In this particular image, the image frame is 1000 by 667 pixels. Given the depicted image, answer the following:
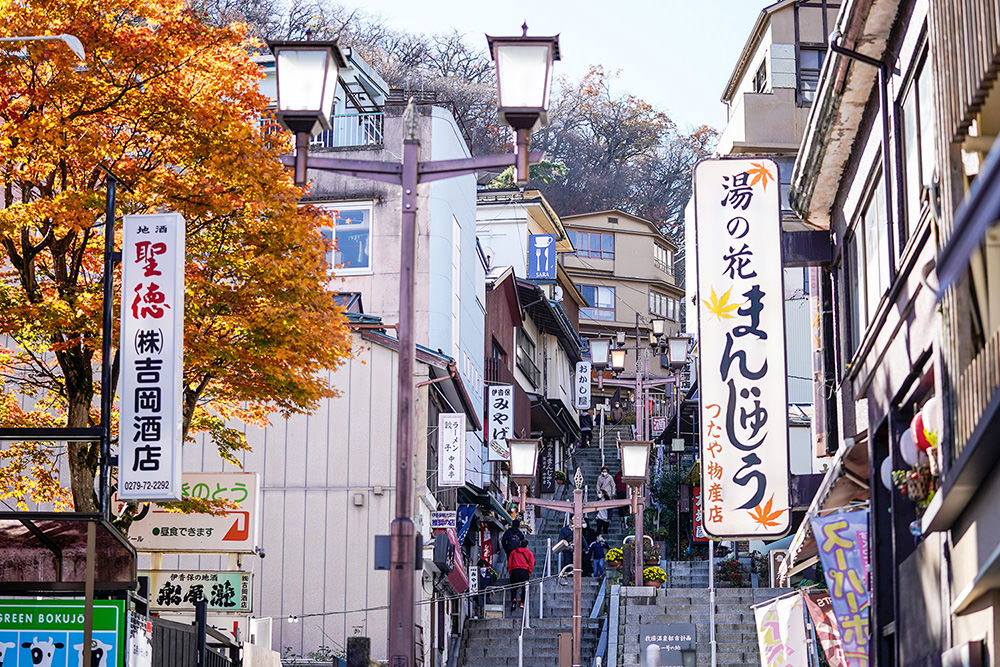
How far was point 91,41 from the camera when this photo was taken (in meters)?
17.1

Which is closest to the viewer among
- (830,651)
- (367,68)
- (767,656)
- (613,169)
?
(830,651)

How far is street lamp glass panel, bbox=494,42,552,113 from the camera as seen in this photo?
11.6 m

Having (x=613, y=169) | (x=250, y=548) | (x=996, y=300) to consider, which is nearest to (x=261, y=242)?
(x=250, y=548)

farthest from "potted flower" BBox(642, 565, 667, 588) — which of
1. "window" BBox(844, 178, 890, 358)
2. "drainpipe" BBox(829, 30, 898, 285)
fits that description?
"drainpipe" BBox(829, 30, 898, 285)

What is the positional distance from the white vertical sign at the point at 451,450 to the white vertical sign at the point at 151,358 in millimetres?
16769

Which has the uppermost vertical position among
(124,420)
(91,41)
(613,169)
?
(613,169)

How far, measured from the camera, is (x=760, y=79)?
147 ft

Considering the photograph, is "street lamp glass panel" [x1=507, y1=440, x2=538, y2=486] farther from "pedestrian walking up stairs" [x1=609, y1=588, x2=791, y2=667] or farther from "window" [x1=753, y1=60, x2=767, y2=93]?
"window" [x1=753, y1=60, x2=767, y2=93]

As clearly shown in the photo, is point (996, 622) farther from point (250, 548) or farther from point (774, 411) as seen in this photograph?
point (250, 548)

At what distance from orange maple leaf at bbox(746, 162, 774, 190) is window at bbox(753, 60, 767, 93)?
95.3 ft

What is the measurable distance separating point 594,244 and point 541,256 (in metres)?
23.9

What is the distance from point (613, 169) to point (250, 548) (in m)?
74.7

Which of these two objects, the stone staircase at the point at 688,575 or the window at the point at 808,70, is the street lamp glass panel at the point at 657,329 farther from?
the stone staircase at the point at 688,575

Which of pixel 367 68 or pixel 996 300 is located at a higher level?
pixel 367 68
